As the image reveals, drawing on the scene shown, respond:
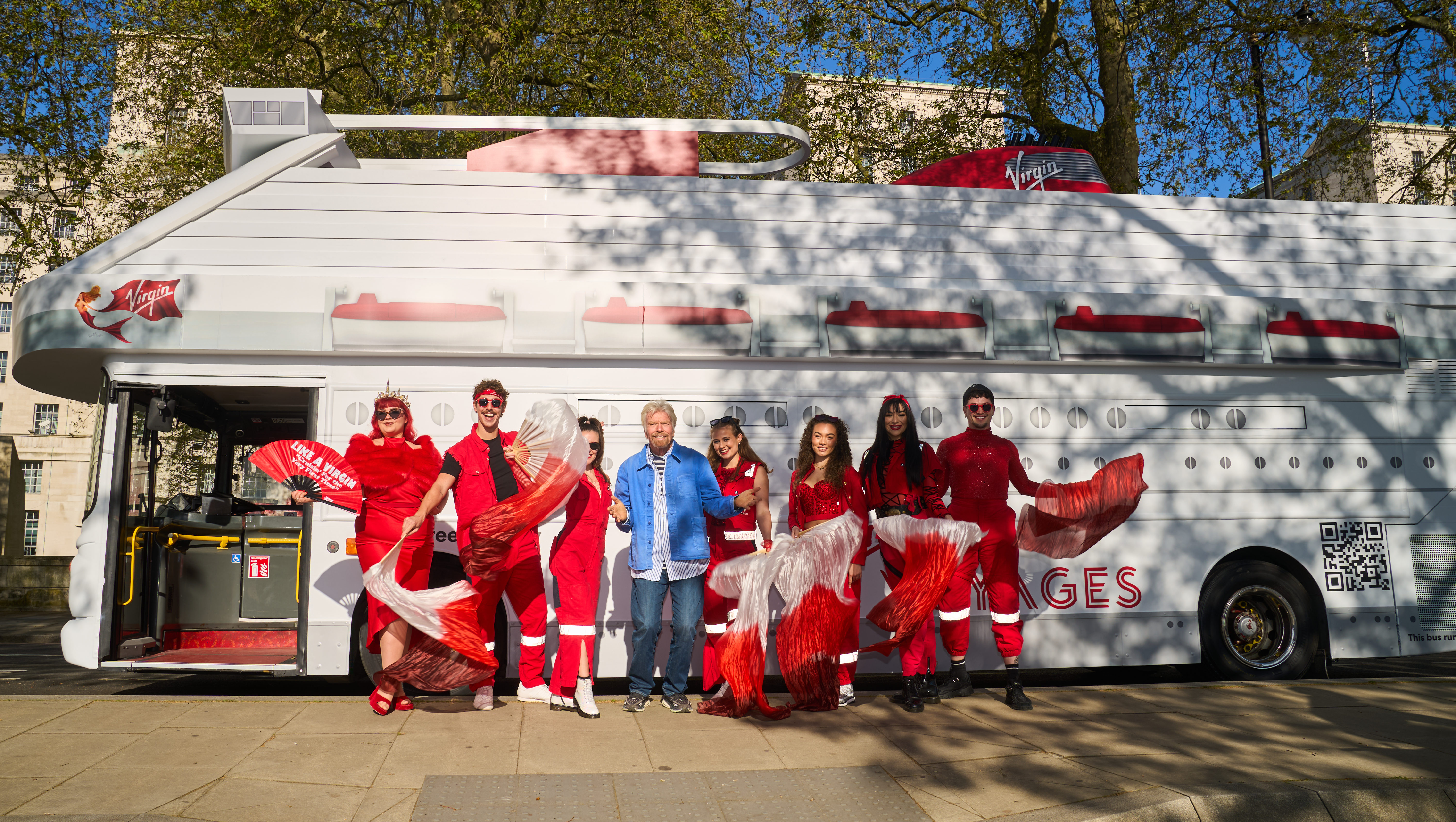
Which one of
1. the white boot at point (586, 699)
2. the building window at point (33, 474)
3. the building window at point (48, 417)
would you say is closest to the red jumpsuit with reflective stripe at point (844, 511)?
the white boot at point (586, 699)

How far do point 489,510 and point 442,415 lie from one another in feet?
3.19

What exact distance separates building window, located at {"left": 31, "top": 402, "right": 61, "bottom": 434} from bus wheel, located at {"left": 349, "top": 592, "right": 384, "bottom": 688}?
1949 inches

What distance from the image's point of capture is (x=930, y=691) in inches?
Result: 233

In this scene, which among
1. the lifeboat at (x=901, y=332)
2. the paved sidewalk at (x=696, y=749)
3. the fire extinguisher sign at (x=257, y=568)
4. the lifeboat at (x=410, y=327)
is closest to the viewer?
the paved sidewalk at (x=696, y=749)

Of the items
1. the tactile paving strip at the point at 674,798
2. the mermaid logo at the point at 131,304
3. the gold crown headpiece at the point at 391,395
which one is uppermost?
the mermaid logo at the point at 131,304

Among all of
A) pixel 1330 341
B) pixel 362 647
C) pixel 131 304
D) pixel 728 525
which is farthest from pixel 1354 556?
pixel 131 304

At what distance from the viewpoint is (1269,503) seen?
6.69m

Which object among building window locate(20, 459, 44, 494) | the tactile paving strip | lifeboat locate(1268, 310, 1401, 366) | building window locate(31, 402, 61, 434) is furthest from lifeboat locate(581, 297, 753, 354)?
building window locate(31, 402, 61, 434)

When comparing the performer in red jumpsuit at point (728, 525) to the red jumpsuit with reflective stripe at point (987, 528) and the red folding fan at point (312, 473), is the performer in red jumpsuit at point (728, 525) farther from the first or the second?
the red folding fan at point (312, 473)

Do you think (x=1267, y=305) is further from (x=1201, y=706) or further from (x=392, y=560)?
(x=392, y=560)

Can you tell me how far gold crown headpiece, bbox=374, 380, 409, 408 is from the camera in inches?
222

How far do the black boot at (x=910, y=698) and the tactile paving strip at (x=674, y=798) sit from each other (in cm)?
131

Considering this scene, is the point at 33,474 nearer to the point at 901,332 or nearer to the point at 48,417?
the point at 48,417

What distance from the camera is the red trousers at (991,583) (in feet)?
19.3
